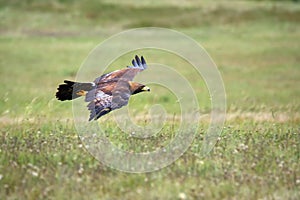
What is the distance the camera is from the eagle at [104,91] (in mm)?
10000

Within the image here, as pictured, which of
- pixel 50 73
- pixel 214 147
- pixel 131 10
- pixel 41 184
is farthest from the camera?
pixel 131 10

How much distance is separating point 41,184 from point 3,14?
44.2 m

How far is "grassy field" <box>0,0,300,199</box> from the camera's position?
8141 millimetres

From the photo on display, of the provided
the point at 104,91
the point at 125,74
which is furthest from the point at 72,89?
the point at 125,74

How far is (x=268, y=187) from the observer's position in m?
8.14

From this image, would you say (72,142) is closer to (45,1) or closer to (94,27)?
(94,27)

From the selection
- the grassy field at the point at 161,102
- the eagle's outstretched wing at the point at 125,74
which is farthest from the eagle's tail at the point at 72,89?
the grassy field at the point at 161,102

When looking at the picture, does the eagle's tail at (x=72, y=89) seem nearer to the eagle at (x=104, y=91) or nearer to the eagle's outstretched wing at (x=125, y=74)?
the eagle at (x=104, y=91)

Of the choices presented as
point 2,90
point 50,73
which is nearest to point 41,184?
point 2,90

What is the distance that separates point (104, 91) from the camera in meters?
10.2

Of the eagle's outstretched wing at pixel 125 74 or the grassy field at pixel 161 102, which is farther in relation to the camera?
the eagle's outstretched wing at pixel 125 74

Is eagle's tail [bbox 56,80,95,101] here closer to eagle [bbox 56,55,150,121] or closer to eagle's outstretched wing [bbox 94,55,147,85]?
eagle [bbox 56,55,150,121]

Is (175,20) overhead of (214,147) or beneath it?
beneath

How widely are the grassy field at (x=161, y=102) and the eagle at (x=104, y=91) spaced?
0.42 metres
